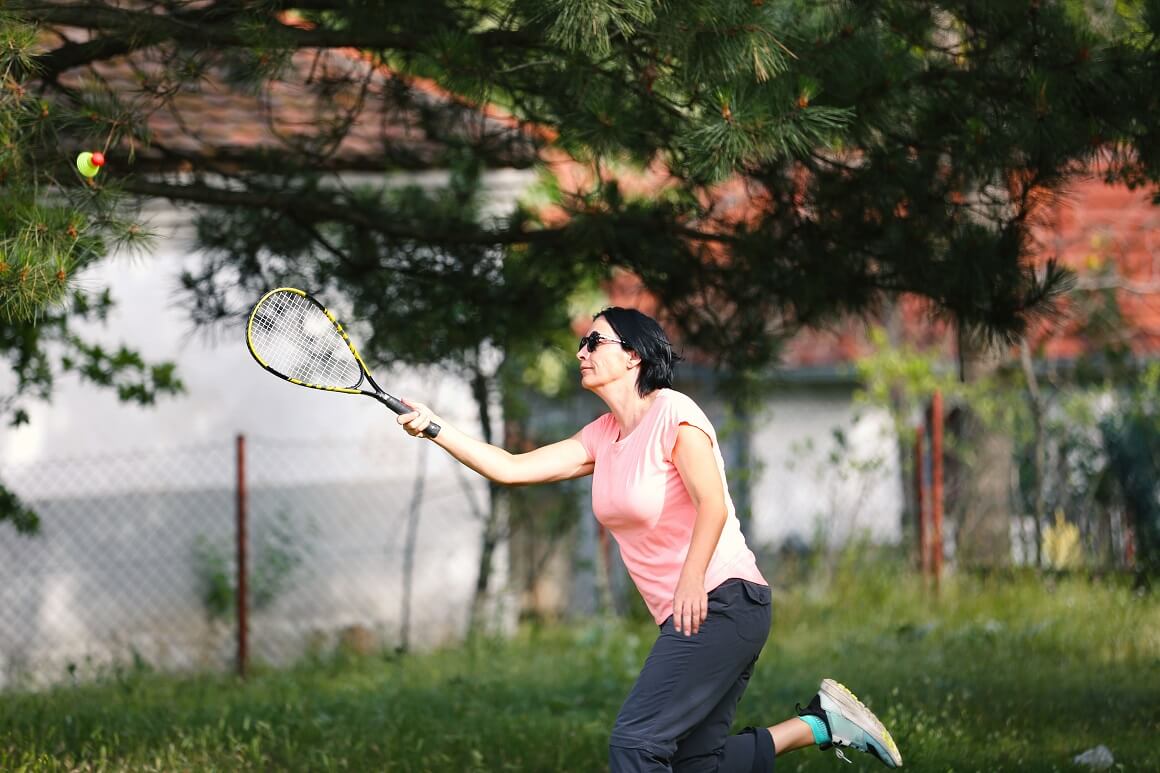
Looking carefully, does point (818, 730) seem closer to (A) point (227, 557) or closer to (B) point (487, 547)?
(B) point (487, 547)

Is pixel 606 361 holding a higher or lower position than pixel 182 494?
higher

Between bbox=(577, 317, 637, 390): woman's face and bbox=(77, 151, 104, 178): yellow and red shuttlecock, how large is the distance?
176cm

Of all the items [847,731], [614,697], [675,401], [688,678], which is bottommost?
[614,697]

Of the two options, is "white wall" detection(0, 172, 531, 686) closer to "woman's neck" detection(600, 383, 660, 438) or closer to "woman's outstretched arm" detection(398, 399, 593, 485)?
"woman's outstretched arm" detection(398, 399, 593, 485)

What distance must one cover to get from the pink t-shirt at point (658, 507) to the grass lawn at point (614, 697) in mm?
1630

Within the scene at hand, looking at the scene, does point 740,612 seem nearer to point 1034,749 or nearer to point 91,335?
point 1034,749

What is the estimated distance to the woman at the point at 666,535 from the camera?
13.0 feet

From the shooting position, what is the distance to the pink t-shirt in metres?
4.06

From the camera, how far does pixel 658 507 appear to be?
4066 millimetres

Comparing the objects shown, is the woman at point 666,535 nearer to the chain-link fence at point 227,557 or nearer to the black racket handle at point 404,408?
the black racket handle at point 404,408

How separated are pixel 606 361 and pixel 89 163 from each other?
1.88 metres

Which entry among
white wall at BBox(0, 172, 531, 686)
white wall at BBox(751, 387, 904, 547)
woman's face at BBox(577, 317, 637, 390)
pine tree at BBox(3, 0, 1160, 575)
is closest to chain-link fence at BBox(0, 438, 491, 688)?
white wall at BBox(0, 172, 531, 686)

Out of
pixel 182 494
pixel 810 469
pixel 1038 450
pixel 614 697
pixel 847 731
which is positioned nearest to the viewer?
pixel 847 731

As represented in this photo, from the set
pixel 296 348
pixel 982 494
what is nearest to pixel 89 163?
pixel 296 348
